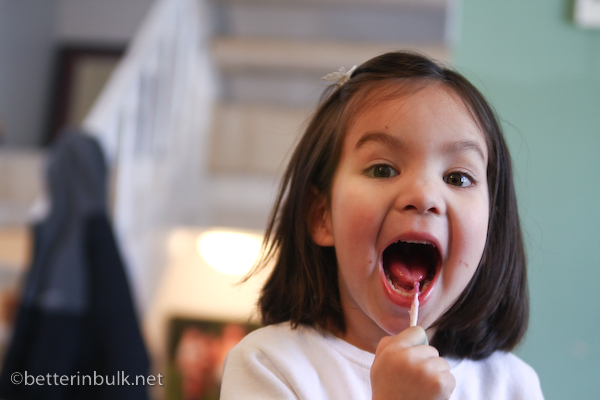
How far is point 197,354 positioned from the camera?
2160mm

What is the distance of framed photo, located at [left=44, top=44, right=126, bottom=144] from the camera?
4172 mm

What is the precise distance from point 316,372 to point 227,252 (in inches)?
66.5

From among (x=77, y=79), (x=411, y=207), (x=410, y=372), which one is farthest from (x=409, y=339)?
(x=77, y=79)

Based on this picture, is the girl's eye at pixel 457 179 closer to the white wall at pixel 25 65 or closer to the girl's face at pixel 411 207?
the girl's face at pixel 411 207

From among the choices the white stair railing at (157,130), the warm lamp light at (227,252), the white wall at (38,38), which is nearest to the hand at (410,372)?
the white stair railing at (157,130)

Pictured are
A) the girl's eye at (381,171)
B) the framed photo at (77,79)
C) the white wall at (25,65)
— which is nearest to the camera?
the girl's eye at (381,171)

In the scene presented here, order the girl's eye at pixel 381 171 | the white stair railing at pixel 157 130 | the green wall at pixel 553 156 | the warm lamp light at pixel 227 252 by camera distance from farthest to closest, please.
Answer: the warm lamp light at pixel 227 252 < the white stair railing at pixel 157 130 < the green wall at pixel 553 156 < the girl's eye at pixel 381 171

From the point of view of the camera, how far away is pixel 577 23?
0.95 meters

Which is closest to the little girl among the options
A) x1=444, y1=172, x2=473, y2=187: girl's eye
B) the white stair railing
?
x1=444, y1=172, x2=473, y2=187: girl's eye

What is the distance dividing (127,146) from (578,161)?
4.56 feet

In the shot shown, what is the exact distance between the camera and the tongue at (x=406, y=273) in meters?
0.60

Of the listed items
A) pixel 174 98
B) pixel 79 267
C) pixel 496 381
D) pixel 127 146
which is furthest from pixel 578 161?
pixel 174 98

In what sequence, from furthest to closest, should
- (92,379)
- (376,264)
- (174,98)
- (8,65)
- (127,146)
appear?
(8,65) → (174,98) → (127,146) → (92,379) → (376,264)

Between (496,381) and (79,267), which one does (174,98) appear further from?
(496,381)
